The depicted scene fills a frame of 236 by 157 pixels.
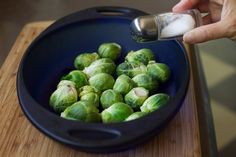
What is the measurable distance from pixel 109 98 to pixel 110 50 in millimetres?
126

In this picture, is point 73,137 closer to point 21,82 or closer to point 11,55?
point 21,82

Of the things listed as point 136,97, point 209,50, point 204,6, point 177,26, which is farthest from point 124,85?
point 209,50

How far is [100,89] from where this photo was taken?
0.61 metres

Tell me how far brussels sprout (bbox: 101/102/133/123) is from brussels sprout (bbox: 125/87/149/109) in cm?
2

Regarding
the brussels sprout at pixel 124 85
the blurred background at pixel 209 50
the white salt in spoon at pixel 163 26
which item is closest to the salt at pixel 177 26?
the white salt in spoon at pixel 163 26

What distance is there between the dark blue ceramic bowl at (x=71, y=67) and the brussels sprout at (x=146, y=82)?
3 cm

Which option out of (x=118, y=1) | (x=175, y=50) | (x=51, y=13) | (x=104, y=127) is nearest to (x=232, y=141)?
(x=175, y=50)

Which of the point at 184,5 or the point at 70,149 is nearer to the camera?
the point at 70,149

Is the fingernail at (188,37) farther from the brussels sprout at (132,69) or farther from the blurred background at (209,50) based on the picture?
the blurred background at (209,50)

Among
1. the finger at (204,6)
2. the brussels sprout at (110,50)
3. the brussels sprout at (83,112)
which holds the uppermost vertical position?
the finger at (204,6)

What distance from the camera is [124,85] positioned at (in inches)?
23.2

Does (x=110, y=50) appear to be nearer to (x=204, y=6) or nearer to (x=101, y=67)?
(x=101, y=67)

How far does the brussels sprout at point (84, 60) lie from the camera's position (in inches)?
25.7

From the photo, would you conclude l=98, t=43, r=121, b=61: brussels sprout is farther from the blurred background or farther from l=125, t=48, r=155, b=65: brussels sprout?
the blurred background
